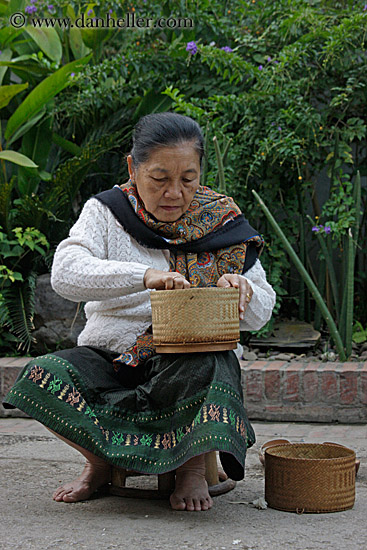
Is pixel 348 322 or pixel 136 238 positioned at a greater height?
pixel 136 238

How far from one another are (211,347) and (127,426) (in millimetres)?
371

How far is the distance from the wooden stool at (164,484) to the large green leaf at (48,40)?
357cm

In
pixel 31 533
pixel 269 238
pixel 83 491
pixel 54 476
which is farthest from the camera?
pixel 269 238

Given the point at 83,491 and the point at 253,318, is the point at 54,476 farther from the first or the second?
the point at 253,318

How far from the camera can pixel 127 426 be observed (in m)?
2.23

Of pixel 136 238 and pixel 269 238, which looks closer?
pixel 136 238

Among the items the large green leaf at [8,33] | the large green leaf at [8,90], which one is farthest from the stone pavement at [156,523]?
the large green leaf at [8,33]

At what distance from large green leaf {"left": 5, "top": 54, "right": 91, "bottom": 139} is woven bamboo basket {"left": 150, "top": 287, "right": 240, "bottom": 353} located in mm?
2927

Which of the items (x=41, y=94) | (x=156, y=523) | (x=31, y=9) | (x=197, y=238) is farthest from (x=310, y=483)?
(x=31, y=9)

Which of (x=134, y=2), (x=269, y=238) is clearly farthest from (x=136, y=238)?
(x=134, y=2)

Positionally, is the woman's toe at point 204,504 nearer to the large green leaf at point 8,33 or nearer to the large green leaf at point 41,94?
the large green leaf at point 41,94

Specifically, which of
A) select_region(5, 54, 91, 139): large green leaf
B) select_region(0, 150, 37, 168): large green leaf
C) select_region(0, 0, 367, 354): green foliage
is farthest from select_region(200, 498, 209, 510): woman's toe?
select_region(5, 54, 91, 139): large green leaf

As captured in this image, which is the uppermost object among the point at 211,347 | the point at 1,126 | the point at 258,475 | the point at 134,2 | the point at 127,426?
the point at 134,2

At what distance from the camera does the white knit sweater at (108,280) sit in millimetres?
A: 2311
